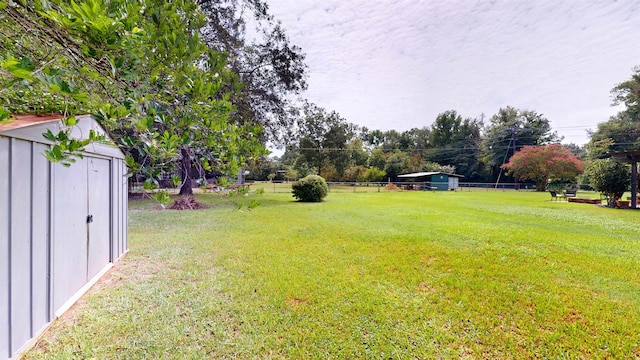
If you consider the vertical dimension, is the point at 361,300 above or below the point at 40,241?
below

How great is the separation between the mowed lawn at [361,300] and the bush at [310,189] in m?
7.67

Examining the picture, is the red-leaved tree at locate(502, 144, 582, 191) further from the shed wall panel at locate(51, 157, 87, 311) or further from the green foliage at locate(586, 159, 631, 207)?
the shed wall panel at locate(51, 157, 87, 311)

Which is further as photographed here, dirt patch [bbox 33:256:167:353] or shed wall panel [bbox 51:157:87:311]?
shed wall panel [bbox 51:157:87:311]

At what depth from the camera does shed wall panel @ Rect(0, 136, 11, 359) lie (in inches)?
69.9

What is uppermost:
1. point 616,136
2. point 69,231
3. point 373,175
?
point 616,136

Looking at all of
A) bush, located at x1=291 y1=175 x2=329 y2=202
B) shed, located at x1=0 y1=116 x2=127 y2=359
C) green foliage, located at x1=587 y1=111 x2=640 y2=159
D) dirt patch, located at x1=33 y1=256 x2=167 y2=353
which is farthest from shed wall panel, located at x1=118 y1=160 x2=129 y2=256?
green foliage, located at x1=587 y1=111 x2=640 y2=159

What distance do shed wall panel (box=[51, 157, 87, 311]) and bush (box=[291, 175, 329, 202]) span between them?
10.6 meters

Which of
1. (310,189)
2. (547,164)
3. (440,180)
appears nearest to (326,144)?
(440,180)

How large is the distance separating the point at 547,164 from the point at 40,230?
34.4 m

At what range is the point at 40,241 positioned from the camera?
7.17ft

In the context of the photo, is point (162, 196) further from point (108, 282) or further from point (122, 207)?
point (122, 207)

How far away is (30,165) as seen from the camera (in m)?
2.07

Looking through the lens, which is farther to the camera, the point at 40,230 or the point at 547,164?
the point at 547,164

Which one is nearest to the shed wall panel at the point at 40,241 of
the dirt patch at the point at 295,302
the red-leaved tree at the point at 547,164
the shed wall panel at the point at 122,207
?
the shed wall panel at the point at 122,207
